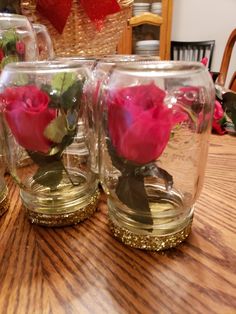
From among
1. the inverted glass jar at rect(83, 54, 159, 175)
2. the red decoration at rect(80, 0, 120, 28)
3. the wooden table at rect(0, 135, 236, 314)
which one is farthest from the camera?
the red decoration at rect(80, 0, 120, 28)

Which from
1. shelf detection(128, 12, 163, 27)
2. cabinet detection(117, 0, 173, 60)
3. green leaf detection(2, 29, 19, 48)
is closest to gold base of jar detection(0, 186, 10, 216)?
green leaf detection(2, 29, 19, 48)

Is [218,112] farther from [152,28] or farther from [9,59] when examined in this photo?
[152,28]

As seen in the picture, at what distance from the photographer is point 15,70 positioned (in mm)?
338

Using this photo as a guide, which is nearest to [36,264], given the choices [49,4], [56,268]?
[56,268]

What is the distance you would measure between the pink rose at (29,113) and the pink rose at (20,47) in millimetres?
178

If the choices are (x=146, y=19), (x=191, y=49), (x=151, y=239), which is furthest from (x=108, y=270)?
(x=191, y=49)

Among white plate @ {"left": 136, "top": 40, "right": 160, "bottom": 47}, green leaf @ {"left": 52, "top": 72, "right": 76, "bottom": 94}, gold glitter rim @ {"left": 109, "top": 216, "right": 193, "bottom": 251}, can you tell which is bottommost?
gold glitter rim @ {"left": 109, "top": 216, "right": 193, "bottom": 251}

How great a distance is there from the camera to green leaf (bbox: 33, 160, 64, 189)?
0.36 m

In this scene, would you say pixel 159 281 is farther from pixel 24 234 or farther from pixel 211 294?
pixel 24 234

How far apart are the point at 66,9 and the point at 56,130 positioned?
13.5 inches

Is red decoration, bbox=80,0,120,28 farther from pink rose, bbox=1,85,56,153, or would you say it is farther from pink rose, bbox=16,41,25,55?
pink rose, bbox=1,85,56,153

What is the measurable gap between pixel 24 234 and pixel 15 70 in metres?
0.19

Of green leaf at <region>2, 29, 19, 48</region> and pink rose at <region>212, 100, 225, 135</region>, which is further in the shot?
pink rose at <region>212, 100, 225, 135</region>

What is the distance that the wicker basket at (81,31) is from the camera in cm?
60
